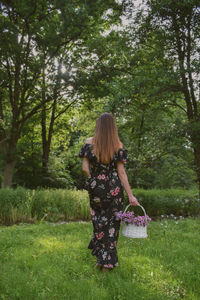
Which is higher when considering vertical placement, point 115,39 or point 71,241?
point 115,39

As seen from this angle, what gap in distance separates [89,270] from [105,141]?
1.62 metres

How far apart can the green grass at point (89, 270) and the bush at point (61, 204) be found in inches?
99.7

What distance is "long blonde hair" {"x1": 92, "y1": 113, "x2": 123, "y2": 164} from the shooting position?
351 centimetres

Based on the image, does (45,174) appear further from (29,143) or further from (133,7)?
(133,7)

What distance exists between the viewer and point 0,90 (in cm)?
1062

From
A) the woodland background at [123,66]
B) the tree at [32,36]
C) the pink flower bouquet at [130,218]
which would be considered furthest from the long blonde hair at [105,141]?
the tree at [32,36]

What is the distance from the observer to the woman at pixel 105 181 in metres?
3.52

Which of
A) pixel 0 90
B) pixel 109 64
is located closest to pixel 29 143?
pixel 0 90

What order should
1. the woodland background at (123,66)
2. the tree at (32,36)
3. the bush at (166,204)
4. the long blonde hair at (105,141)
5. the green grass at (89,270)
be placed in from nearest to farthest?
the green grass at (89,270), the long blonde hair at (105,141), the woodland background at (123,66), the tree at (32,36), the bush at (166,204)

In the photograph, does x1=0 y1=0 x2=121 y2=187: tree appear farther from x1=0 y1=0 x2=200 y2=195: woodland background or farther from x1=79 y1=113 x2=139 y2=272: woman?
x1=79 y1=113 x2=139 y2=272: woman

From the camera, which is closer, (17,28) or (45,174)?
(17,28)

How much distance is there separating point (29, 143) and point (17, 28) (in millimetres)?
6671

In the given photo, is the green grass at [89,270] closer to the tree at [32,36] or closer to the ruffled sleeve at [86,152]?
the ruffled sleeve at [86,152]

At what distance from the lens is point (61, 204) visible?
8.53m
